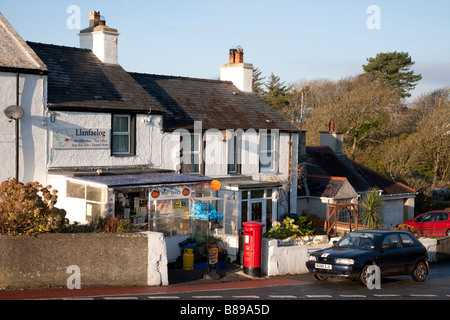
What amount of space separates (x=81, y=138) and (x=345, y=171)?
1754cm

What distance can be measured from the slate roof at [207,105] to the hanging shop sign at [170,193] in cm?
343

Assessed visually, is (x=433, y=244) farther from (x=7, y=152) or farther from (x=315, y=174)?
(x=7, y=152)

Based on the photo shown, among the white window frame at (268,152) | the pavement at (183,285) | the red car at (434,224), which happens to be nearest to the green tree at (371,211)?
the red car at (434,224)

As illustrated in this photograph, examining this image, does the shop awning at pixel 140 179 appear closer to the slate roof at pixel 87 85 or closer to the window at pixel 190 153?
the window at pixel 190 153

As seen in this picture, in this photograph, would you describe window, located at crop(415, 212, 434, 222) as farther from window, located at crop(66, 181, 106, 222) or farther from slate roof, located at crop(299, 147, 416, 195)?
window, located at crop(66, 181, 106, 222)

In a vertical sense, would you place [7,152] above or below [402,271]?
above

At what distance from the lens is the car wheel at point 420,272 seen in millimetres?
16500

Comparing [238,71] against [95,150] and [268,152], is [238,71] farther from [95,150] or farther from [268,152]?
[95,150]

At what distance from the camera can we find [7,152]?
17.5 metres

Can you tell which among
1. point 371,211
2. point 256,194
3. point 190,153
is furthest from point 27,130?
point 371,211

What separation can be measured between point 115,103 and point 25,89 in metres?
3.43

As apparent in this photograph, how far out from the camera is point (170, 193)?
62.5ft

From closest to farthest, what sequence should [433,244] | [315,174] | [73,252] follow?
1. [73,252]
2. [433,244]
3. [315,174]

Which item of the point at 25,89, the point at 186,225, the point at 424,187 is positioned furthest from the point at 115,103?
the point at 424,187
